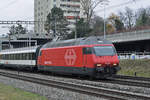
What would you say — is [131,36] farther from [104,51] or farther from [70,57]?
[104,51]

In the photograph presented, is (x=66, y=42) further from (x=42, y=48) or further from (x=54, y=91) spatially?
(x=54, y=91)

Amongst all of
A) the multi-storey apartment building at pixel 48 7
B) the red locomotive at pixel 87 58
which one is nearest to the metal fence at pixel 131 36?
the red locomotive at pixel 87 58

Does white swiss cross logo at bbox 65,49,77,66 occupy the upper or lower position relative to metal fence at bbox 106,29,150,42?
lower

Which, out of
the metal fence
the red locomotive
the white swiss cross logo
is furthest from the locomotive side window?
the metal fence

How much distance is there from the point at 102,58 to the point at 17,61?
692 inches

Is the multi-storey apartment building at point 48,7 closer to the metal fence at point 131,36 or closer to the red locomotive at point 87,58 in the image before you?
the metal fence at point 131,36

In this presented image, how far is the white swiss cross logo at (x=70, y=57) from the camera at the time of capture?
20891mm

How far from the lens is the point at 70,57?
21391mm

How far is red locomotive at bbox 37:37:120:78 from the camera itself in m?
18.8

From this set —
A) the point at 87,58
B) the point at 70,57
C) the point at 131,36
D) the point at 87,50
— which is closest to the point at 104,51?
the point at 87,50

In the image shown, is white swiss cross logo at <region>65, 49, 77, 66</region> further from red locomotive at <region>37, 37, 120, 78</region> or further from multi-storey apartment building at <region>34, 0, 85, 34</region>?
multi-storey apartment building at <region>34, 0, 85, 34</region>

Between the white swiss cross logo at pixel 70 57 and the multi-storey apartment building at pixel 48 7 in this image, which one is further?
the multi-storey apartment building at pixel 48 7

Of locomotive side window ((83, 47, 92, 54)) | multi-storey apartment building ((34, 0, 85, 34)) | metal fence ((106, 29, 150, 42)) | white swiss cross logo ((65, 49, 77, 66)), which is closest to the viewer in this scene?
locomotive side window ((83, 47, 92, 54))

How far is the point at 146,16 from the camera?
83812mm
